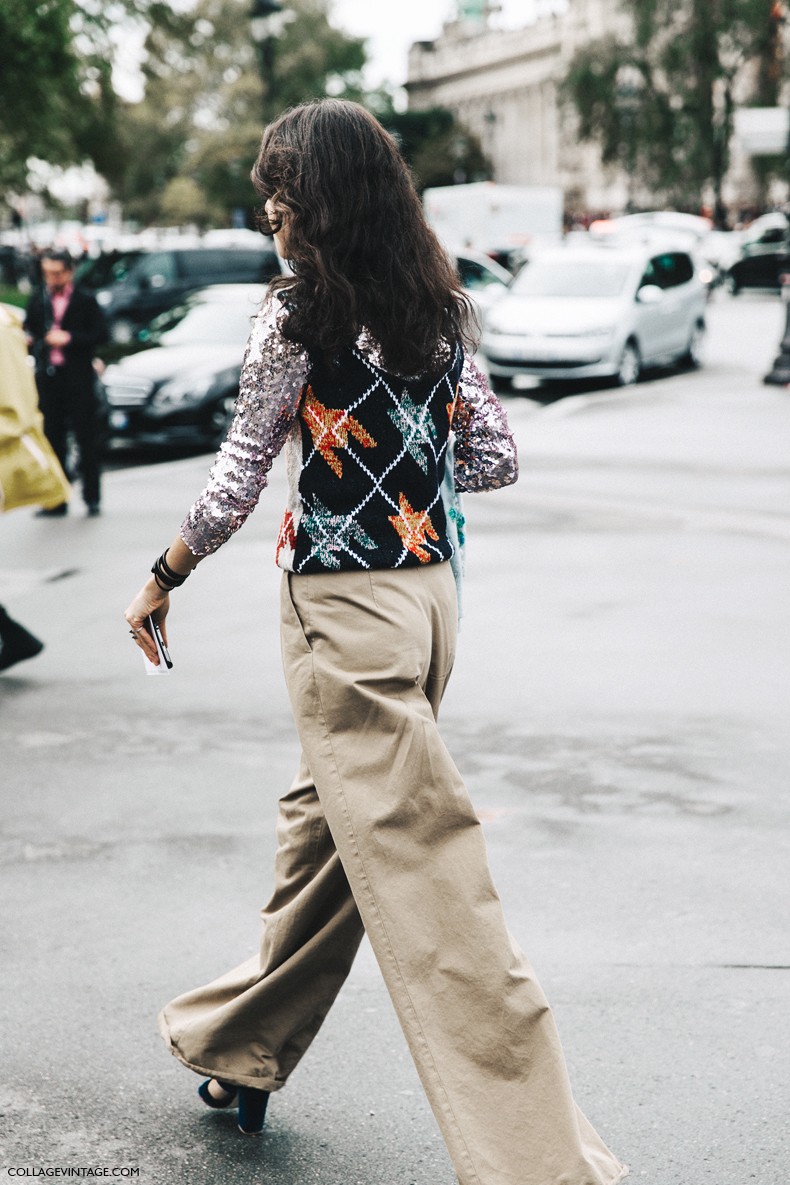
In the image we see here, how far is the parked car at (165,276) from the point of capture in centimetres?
2211

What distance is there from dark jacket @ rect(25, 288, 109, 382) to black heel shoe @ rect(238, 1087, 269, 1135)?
26.9 ft

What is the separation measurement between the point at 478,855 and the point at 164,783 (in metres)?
2.73

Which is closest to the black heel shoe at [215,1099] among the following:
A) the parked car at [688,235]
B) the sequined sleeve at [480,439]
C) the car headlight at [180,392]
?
the sequined sleeve at [480,439]

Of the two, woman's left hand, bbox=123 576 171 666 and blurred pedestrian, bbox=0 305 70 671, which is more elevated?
woman's left hand, bbox=123 576 171 666

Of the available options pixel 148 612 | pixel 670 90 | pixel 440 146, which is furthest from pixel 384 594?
pixel 440 146

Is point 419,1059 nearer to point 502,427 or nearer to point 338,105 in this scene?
point 502,427

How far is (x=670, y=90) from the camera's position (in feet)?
182

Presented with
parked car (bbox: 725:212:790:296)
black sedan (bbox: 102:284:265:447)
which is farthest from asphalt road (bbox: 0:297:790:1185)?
parked car (bbox: 725:212:790:296)

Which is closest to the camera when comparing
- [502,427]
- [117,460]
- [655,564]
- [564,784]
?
[502,427]

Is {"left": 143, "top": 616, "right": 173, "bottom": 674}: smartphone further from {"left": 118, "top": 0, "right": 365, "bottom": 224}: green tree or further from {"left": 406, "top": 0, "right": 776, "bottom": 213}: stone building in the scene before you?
{"left": 406, "top": 0, "right": 776, "bottom": 213}: stone building

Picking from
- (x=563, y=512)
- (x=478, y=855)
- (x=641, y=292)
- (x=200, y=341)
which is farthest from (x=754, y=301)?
(x=478, y=855)

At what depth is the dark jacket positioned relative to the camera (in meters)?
10.5

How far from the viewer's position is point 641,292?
1883cm

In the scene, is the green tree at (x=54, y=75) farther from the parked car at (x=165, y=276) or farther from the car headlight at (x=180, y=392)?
the car headlight at (x=180, y=392)
